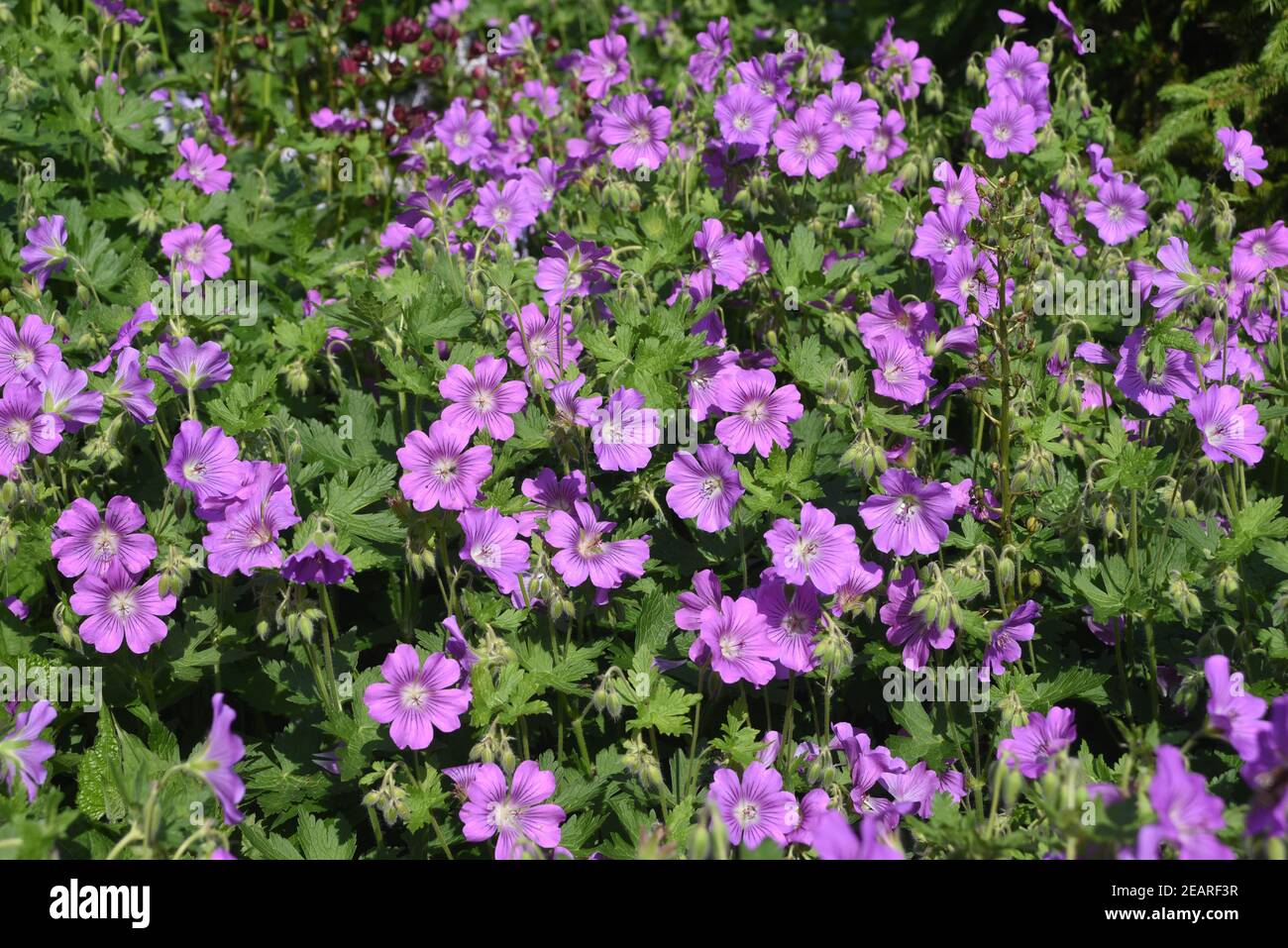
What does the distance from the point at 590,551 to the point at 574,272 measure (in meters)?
0.85

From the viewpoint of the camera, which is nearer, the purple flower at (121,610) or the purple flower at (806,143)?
the purple flower at (121,610)

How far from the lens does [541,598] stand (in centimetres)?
280

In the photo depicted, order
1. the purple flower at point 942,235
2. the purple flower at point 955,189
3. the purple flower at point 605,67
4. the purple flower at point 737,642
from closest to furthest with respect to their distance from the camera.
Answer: the purple flower at point 737,642, the purple flower at point 942,235, the purple flower at point 955,189, the purple flower at point 605,67

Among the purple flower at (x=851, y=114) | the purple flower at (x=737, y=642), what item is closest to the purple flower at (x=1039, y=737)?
the purple flower at (x=737, y=642)

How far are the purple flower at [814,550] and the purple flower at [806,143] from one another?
143cm

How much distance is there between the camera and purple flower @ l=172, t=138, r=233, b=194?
427 centimetres

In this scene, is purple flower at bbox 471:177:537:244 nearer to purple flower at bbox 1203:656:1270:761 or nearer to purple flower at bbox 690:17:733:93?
purple flower at bbox 690:17:733:93

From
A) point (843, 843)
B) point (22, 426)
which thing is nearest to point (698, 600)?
point (843, 843)

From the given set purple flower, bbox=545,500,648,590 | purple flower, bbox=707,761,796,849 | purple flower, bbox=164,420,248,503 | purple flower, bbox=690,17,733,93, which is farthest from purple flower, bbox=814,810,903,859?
purple flower, bbox=690,17,733,93

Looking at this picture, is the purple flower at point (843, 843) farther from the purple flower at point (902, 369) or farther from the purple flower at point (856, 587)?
the purple flower at point (902, 369)

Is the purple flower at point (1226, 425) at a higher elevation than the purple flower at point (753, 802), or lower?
higher

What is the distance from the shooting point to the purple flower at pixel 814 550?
107 inches

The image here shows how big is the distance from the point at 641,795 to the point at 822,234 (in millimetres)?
1872
